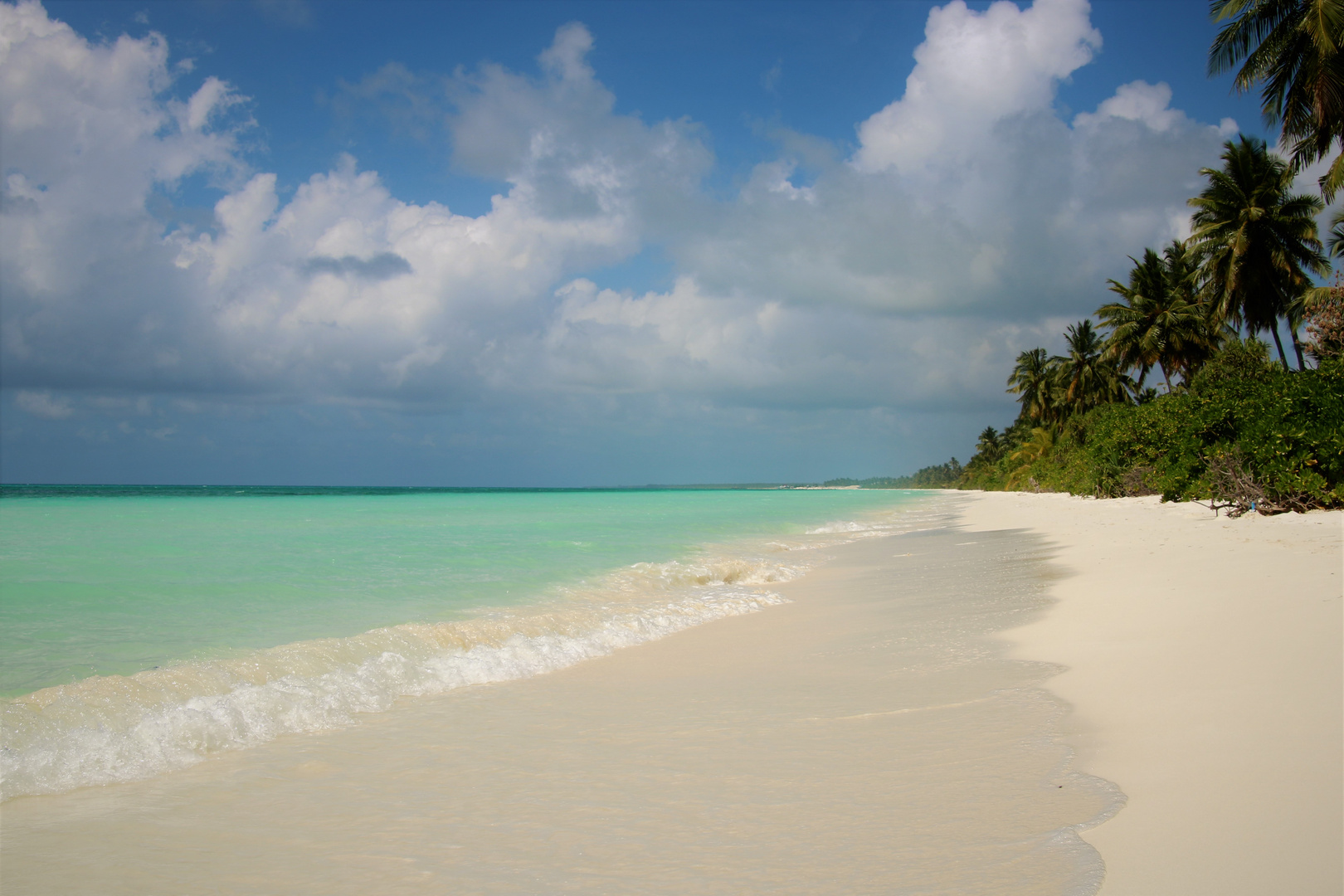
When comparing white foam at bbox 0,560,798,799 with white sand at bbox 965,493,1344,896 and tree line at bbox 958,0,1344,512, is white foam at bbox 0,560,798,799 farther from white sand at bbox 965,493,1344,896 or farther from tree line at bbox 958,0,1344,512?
tree line at bbox 958,0,1344,512

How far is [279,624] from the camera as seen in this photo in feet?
22.6

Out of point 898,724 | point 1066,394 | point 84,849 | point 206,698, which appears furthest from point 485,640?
point 1066,394

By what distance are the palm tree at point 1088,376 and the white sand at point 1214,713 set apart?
46.5 m

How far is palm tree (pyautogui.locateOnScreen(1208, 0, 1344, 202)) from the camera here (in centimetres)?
1492

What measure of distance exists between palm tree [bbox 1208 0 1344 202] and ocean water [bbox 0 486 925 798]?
16.2 meters

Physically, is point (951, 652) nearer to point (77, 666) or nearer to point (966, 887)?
point (966, 887)

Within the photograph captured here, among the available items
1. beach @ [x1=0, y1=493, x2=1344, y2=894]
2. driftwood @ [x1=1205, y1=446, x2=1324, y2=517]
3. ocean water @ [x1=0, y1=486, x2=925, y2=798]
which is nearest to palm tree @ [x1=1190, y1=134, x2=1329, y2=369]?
driftwood @ [x1=1205, y1=446, x2=1324, y2=517]

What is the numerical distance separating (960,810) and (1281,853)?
38.2 inches

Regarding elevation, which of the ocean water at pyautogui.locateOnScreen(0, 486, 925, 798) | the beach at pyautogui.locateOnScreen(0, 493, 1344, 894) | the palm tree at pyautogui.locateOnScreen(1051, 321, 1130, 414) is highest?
the palm tree at pyautogui.locateOnScreen(1051, 321, 1130, 414)

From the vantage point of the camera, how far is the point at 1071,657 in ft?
15.3

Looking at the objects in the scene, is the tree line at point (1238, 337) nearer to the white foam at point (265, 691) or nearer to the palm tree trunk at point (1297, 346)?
the palm tree trunk at point (1297, 346)

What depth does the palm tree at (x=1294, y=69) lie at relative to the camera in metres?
14.9

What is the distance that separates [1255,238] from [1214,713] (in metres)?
32.6

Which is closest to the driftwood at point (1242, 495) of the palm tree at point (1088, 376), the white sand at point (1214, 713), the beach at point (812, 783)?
the white sand at point (1214, 713)
